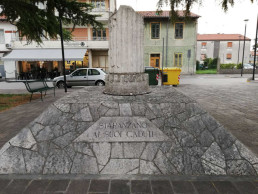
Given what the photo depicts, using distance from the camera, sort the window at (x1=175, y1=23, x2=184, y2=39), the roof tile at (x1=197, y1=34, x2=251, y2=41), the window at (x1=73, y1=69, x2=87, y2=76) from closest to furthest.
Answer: the window at (x1=73, y1=69, x2=87, y2=76), the window at (x1=175, y1=23, x2=184, y2=39), the roof tile at (x1=197, y1=34, x2=251, y2=41)

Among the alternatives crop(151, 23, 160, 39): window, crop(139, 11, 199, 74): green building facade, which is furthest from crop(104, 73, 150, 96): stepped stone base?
crop(151, 23, 160, 39): window

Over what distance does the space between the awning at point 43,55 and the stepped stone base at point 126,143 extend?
15568 millimetres

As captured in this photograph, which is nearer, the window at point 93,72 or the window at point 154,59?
the window at point 93,72

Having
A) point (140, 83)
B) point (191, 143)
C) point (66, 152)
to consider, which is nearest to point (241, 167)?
point (191, 143)

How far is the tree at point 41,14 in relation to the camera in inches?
230

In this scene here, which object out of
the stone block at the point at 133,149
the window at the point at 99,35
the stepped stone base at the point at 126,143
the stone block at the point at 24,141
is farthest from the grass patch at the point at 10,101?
the window at the point at 99,35

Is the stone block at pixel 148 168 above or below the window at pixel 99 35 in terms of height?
below

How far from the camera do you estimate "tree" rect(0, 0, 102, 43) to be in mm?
5838

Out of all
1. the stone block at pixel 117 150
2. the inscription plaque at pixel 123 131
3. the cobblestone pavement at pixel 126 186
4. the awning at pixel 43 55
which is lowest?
the cobblestone pavement at pixel 126 186

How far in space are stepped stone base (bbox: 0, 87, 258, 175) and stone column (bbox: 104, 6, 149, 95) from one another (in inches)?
26.4

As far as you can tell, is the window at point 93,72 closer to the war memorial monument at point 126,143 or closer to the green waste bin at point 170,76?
the green waste bin at point 170,76

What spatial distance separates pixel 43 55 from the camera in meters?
18.7

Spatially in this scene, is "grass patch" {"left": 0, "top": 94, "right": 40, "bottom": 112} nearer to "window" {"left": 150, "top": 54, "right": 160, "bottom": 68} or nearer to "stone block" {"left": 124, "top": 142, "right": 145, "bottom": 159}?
"stone block" {"left": 124, "top": 142, "right": 145, "bottom": 159}

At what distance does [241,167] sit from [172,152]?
1.00 metres
